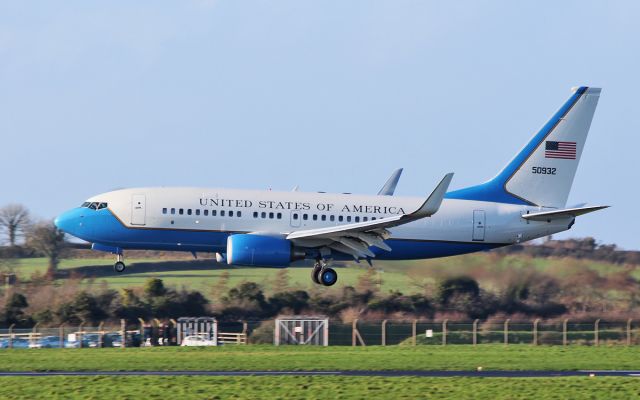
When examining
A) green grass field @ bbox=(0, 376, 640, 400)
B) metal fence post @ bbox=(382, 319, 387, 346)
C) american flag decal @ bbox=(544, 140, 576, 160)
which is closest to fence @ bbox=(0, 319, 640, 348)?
metal fence post @ bbox=(382, 319, 387, 346)

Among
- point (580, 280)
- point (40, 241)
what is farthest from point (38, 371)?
point (40, 241)

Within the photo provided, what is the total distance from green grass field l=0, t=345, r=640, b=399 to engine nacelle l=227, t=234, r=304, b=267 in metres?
3.17

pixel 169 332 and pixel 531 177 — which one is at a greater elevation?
pixel 531 177

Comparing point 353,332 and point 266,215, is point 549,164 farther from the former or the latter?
point 266,215

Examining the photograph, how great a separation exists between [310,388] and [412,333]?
19.8m

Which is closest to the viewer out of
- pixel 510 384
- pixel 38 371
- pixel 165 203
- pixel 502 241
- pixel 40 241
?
pixel 510 384

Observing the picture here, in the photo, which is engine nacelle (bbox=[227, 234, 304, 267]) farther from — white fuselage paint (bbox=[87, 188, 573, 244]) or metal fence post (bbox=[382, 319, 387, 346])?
metal fence post (bbox=[382, 319, 387, 346])

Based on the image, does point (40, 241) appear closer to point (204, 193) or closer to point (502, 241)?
point (204, 193)

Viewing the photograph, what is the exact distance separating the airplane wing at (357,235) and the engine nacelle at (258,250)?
61 cm

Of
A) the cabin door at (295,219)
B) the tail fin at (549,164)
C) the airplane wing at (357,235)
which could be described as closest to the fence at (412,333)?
the airplane wing at (357,235)

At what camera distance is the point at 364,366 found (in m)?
34.4

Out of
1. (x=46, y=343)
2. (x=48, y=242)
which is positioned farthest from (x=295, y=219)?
(x=48, y=242)

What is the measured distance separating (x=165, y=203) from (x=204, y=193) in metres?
1.52

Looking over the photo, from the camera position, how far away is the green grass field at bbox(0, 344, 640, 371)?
34.2 metres
